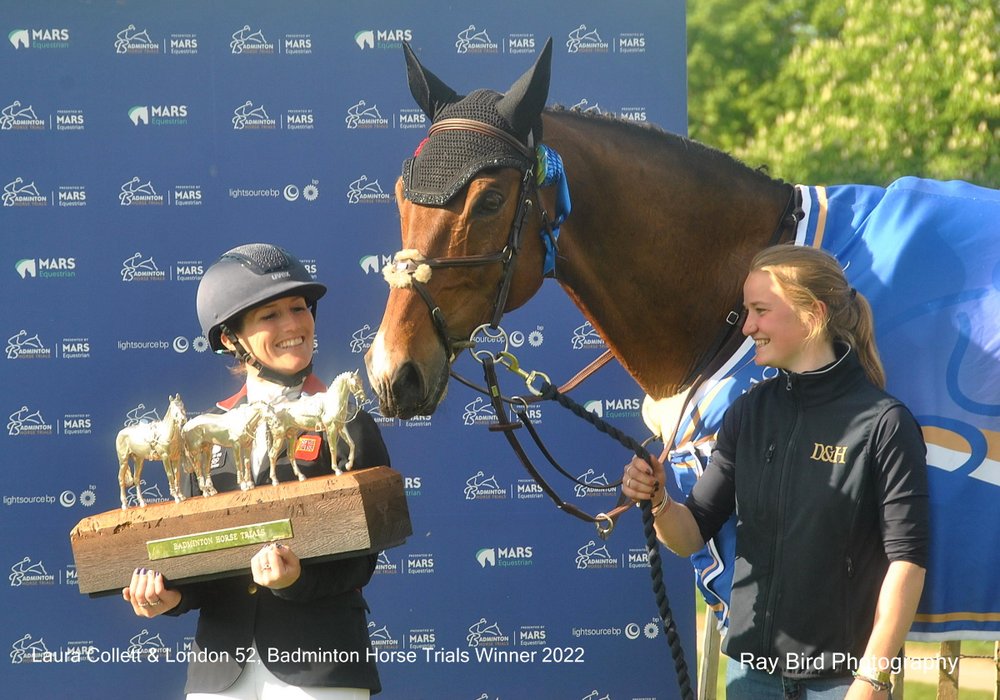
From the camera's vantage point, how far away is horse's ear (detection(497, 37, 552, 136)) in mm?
2711

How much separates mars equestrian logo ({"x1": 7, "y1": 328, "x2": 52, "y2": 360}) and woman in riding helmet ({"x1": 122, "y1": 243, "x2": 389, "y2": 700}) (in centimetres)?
253

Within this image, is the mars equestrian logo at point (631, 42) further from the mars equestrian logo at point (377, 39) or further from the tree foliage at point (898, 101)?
the tree foliage at point (898, 101)

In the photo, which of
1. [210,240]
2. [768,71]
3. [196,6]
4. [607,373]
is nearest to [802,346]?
[607,373]

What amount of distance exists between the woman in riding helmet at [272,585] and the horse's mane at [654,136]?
1032mm

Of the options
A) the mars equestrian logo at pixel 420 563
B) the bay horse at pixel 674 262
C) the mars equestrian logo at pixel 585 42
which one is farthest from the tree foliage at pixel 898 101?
the bay horse at pixel 674 262

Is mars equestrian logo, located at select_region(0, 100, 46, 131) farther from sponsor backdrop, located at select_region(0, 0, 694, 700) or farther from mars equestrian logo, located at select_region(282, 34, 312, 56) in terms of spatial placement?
mars equestrian logo, located at select_region(282, 34, 312, 56)

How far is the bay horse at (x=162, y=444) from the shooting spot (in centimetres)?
242

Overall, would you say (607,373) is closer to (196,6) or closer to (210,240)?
(210,240)

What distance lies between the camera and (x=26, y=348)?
4.80 m

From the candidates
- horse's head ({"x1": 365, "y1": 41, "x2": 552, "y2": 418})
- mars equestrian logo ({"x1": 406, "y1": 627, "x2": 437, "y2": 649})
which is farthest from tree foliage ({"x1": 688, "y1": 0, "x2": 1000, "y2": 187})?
horse's head ({"x1": 365, "y1": 41, "x2": 552, "y2": 418})

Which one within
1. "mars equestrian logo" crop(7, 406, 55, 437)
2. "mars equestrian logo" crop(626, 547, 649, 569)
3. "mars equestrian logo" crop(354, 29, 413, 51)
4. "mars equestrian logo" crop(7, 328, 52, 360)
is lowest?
"mars equestrian logo" crop(626, 547, 649, 569)

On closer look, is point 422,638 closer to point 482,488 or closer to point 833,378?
point 482,488

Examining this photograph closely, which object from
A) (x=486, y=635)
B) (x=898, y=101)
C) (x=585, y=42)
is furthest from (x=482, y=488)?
(x=898, y=101)

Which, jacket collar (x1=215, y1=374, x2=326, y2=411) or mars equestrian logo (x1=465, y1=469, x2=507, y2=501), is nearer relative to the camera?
jacket collar (x1=215, y1=374, x2=326, y2=411)
